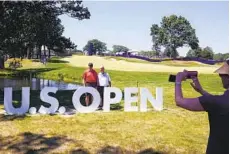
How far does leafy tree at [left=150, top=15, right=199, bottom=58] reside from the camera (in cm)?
10344

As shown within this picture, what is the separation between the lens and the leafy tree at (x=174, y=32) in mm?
103438

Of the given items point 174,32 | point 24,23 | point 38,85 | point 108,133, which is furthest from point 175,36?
point 108,133

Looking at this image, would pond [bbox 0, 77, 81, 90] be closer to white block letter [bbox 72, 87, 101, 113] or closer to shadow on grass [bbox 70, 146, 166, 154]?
white block letter [bbox 72, 87, 101, 113]

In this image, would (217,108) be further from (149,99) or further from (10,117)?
(149,99)

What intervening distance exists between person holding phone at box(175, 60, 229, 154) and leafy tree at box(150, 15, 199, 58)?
10078 cm

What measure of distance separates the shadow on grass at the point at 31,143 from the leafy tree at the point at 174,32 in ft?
315

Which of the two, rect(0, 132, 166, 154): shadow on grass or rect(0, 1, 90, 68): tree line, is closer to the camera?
rect(0, 132, 166, 154): shadow on grass

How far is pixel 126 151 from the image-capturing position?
8.17 metres

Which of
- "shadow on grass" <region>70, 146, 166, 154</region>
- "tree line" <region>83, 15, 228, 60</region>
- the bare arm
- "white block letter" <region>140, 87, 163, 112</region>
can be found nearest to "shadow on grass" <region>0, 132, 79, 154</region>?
"shadow on grass" <region>70, 146, 166, 154</region>

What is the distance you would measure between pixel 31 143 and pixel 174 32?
99742 mm

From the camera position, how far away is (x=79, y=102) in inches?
504

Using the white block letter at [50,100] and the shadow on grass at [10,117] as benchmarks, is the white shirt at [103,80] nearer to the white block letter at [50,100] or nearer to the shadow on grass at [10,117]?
the white block letter at [50,100]

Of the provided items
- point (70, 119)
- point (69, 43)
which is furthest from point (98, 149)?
point (69, 43)

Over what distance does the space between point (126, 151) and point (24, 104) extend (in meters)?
5.16
